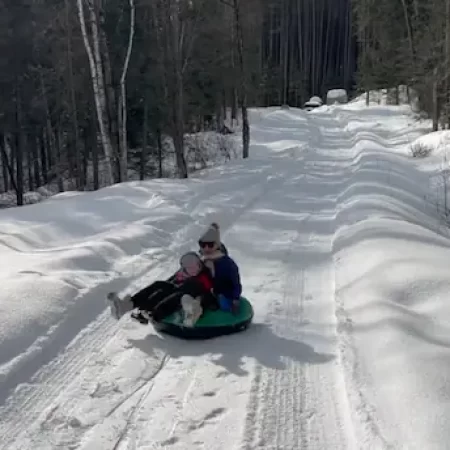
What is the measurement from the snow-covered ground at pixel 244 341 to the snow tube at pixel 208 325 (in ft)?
0.33

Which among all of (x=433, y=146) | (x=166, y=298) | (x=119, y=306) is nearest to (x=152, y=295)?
(x=166, y=298)

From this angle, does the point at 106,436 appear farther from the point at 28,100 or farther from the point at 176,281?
the point at 28,100

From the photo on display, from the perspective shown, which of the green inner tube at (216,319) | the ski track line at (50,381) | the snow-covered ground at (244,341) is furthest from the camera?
the green inner tube at (216,319)

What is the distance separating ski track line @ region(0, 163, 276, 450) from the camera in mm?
3943

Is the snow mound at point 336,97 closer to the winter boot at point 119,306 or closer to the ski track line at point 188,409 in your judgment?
the winter boot at point 119,306

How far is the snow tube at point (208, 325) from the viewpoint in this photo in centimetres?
538

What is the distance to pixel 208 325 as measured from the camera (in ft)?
17.7

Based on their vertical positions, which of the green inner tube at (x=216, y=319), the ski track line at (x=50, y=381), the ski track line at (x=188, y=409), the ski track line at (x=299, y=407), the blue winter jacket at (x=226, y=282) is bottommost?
the ski track line at (x=299, y=407)

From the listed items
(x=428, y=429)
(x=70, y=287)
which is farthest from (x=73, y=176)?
(x=428, y=429)

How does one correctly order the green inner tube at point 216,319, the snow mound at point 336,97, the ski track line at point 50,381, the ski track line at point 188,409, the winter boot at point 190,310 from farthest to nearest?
the snow mound at point 336,97 → the green inner tube at point 216,319 → the winter boot at point 190,310 → the ski track line at point 50,381 → the ski track line at point 188,409

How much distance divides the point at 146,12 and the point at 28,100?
8213mm

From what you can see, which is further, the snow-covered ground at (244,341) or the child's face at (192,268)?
the child's face at (192,268)

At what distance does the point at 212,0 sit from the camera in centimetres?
2336

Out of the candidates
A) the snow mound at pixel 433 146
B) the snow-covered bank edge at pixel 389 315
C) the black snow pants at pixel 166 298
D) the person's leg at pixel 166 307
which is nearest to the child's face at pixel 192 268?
the black snow pants at pixel 166 298
